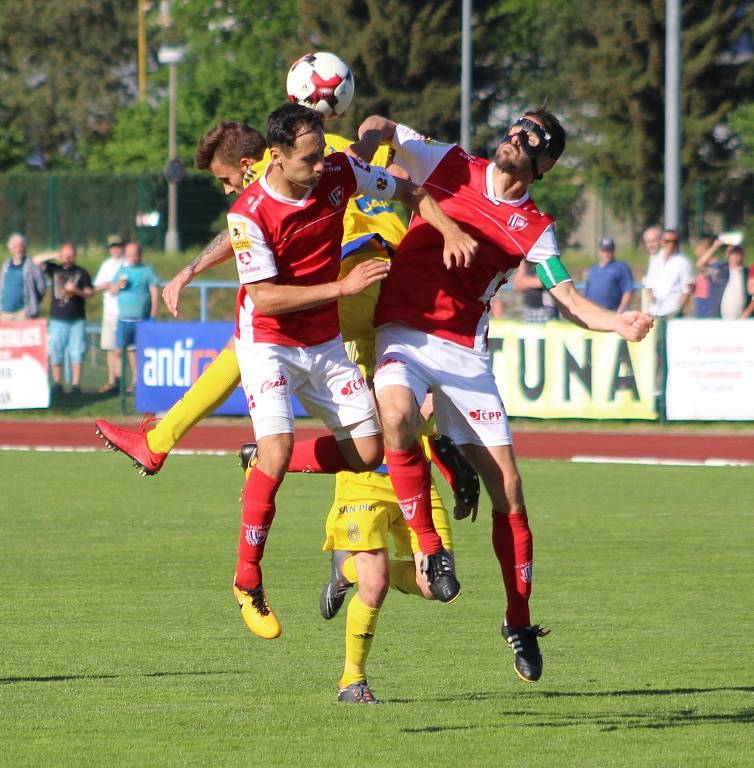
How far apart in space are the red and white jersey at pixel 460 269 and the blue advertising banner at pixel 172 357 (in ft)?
40.5

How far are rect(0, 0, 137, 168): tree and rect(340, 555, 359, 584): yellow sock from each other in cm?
6780

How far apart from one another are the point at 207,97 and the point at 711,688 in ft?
153

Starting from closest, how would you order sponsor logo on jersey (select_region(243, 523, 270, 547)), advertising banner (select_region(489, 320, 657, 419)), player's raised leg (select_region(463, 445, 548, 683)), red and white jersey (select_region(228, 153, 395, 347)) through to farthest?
red and white jersey (select_region(228, 153, 395, 347)) → sponsor logo on jersey (select_region(243, 523, 270, 547)) → player's raised leg (select_region(463, 445, 548, 683)) → advertising banner (select_region(489, 320, 657, 419))

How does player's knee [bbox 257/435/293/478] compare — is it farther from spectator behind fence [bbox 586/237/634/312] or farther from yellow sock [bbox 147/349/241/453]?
spectator behind fence [bbox 586/237/634/312]

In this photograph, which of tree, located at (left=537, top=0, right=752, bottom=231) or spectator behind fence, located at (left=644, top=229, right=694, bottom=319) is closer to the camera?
spectator behind fence, located at (left=644, top=229, right=694, bottom=319)

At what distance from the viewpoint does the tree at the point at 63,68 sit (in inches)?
Answer: 3019

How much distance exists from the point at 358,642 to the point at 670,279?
13.2 meters

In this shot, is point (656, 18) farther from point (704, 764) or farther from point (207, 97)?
point (704, 764)

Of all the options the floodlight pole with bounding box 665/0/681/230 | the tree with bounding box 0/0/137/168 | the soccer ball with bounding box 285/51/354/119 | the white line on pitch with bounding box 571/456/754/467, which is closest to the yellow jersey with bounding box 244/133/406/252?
the soccer ball with bounding box 285/51/354/119

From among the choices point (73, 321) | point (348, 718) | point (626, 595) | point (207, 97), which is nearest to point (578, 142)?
point (207, 97)

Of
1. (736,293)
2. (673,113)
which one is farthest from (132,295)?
(673,113)

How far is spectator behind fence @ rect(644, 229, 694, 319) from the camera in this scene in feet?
67.4

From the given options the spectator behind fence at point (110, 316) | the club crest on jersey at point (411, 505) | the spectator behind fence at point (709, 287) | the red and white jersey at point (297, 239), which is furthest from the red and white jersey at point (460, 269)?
the spectator behind fence at point (110, 316)

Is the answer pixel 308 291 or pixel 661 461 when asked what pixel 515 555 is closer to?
pixel 308 291
